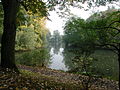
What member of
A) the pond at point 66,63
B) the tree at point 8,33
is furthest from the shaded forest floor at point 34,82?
the pond at point 66,63

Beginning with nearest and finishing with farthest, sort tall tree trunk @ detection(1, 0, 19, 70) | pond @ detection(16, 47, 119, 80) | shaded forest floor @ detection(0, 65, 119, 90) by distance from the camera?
shaded forest floor @ detection(0, 65, 119, 90)
tall tree trunk @ detection(1, 0, 19, 70)
pond @ detection(16, 47, 119, 80)

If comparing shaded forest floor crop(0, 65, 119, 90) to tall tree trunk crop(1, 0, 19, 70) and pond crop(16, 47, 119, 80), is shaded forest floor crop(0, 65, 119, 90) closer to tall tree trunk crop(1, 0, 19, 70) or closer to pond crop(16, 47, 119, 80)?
tall tree trunk crop(1, 0, 19, 70)

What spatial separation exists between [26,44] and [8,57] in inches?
1681

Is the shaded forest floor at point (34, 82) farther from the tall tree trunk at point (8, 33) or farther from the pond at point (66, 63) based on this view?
the pond at point (66, 63)

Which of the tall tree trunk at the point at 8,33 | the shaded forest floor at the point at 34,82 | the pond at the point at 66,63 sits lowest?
the pond at the point at 66,63

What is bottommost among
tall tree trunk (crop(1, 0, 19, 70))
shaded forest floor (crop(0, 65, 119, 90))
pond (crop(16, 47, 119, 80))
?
pond (crop(16, 47, 119, 80))

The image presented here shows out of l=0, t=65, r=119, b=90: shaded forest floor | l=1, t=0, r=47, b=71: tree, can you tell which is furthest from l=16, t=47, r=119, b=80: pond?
l=1, t=0, r=47, b=71: tree

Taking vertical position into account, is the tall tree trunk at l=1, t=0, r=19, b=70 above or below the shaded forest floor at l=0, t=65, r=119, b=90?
above

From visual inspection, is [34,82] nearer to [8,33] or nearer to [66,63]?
[8,33]

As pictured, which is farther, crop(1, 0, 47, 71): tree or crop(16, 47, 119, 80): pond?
crop(16, 47, 119, 80): pond

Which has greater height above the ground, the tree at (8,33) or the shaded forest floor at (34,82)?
the tree at (8,33)

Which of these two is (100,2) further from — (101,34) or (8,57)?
(8,57)

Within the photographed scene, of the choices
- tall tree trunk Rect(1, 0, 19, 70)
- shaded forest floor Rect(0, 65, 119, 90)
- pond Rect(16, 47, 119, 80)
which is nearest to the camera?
shaded forest floor Rect(0, 65, 119, 90)

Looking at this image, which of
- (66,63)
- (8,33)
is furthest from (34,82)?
(66,63)
